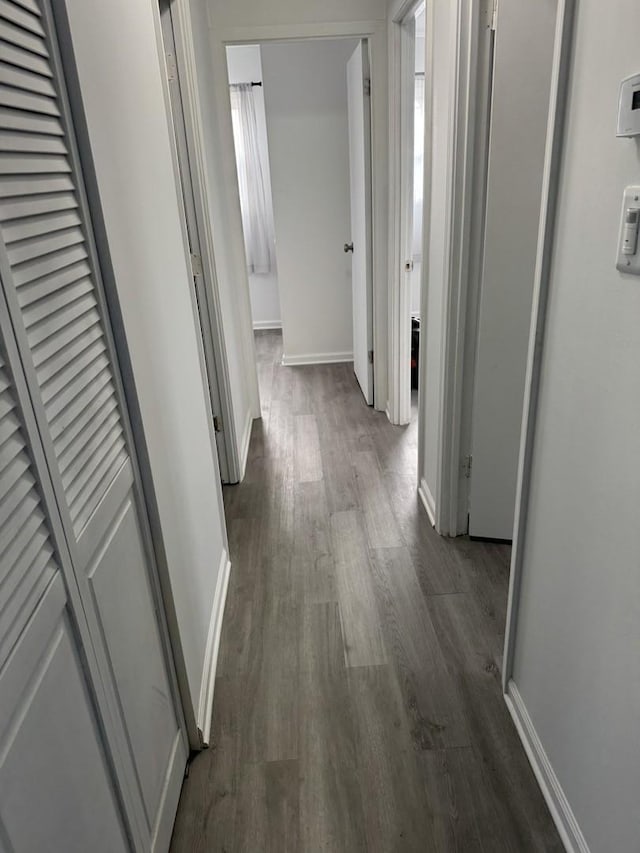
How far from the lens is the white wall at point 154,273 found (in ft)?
3.59

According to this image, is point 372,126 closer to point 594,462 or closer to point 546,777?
point 594,462

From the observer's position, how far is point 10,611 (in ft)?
2.35

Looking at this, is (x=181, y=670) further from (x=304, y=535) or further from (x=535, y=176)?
(x=535, y=176)

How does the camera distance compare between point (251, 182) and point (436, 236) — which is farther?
point (251, 182)

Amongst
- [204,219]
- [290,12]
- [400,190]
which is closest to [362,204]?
[400,190]

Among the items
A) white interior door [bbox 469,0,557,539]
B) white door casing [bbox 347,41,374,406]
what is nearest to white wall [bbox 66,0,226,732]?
white interior door [bbox 469,0,557,539]

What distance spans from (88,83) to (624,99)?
88cm

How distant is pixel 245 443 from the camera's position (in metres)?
3.32

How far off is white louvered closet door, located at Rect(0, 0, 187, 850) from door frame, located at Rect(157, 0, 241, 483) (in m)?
0.96

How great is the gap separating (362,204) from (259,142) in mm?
2357

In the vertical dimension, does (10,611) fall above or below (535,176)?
below

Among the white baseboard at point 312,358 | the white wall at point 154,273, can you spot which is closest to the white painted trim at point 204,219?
the white wall at point 154,273

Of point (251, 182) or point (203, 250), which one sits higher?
point (251, 182)

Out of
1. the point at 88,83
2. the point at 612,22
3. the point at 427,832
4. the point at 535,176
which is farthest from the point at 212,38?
the point at 427,832
